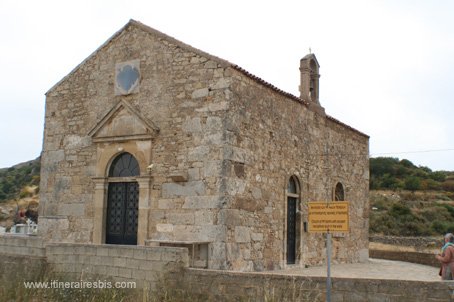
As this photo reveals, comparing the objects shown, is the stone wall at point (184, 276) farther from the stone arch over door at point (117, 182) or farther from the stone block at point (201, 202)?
the stone block at point (201, 202)

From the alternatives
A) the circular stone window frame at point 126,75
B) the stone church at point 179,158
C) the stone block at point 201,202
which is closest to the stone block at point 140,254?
the stone church at point 179,158

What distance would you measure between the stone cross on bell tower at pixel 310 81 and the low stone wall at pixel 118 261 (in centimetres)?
807

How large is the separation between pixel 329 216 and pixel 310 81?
9.76 metres

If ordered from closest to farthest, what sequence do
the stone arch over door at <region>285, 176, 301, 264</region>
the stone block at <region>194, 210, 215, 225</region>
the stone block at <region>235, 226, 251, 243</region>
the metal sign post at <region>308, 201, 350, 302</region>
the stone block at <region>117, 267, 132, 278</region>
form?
1. the metal sign post at <region>308, 201, 350, 302</region>
2. the stone block at <region>117, 267, 132, 278</region>
3. the stone block at <region>194, 210, 215, 225</region>
4. the stone block at <region>235, 226, 251, 243</region>
5. the stone arch over door at <region>285, 176, 301, 264</region>

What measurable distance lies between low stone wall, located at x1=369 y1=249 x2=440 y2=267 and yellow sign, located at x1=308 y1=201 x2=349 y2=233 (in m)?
12.3

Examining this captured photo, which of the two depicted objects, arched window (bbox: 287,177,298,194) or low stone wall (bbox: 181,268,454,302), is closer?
low stone wall (bbox: 181,268,454,302)

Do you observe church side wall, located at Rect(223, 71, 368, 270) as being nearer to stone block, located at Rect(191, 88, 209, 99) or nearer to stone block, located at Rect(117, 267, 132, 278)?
stone block, located at Rect(191, 88, 209, 99)

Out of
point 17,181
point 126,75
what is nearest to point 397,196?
point 17,181

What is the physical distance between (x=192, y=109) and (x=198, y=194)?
6.45ft

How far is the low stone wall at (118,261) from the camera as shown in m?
9.31

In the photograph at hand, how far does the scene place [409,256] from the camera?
67.1ft

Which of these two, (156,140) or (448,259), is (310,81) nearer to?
(156,140)

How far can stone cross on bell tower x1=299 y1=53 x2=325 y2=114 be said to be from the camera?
16.2m

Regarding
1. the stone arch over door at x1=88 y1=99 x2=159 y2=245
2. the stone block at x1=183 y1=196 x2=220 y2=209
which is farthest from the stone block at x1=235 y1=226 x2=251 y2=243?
the stone arch over door at x1=88 y1=99 x2=159 y2=245
